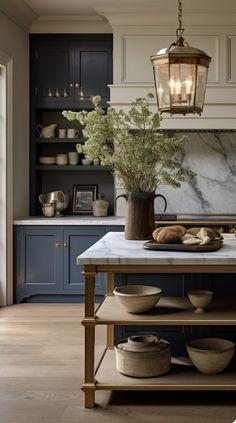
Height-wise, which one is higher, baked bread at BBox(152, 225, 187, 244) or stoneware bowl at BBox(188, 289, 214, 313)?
baked bread at BBox(152, 225, 187, 244)

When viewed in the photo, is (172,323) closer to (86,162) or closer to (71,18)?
(86,162)

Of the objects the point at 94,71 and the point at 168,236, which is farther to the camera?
the point at 94,71

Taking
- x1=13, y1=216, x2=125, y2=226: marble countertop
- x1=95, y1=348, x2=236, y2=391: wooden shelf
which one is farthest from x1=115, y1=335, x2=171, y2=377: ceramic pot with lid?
x1=13, y1=216, x2=125, y2=226: marble countertop

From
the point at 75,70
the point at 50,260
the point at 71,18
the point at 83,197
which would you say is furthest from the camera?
the point at 83,197

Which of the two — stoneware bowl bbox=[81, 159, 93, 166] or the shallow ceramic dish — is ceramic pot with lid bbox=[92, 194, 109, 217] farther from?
the shallow ceramic dish

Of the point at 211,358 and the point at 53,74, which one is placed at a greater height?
the point at 53,74

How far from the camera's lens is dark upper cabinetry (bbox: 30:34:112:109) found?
22.2ft

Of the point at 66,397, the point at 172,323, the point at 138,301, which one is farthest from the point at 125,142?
the point at 66,397

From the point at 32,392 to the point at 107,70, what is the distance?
13.2ft

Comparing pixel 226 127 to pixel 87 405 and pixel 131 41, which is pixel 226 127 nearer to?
pixel 131 41

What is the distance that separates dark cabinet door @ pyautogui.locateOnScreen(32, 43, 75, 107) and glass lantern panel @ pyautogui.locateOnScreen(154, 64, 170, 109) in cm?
363

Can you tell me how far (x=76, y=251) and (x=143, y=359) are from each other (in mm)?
2966

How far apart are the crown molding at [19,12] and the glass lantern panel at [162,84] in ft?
10.0

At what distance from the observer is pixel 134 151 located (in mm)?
3672
